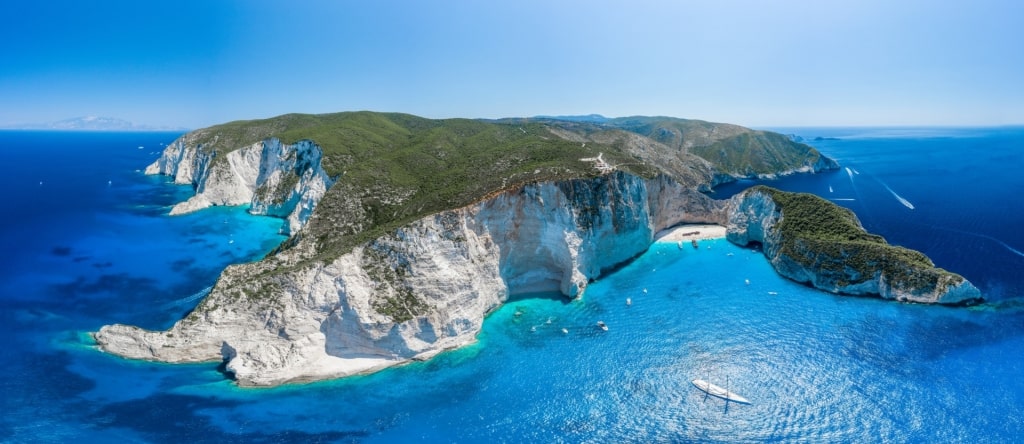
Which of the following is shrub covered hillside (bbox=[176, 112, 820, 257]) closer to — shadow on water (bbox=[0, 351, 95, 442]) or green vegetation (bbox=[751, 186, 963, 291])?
green vegetation (bbox=[751, 186, 963, 291])

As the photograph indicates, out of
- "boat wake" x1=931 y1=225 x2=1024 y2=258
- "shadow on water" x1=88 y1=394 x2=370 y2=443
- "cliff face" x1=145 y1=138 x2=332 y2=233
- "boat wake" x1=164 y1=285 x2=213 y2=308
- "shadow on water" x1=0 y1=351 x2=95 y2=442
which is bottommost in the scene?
"shadow on water" x1=88 y1=394 x2=370 y2=443

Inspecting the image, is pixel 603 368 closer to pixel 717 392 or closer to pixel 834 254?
pixel 717 392

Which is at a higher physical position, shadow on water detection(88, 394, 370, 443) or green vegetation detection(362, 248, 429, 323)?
green vegetation detection(362, 248, 429, 323)

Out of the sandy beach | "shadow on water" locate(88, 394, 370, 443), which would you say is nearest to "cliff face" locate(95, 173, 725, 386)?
"shadow on water" locate(88, 394, 370, 443)

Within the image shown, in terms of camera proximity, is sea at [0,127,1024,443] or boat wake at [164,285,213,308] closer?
sea at [0,127,1024,443]

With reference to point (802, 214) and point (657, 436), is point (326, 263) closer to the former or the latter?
point (657, 436)

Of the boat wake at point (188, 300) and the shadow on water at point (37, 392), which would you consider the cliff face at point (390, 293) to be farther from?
the boat wake at point (188, 300)
